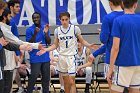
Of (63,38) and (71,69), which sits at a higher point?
(63,38)

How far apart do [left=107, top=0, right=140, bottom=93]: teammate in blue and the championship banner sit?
14.3ft

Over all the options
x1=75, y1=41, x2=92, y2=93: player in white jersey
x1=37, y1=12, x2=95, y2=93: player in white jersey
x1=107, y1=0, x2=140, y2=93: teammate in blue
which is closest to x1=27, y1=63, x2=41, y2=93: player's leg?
x1=37, y1=12, x2=95, y2=93: player in white jersey

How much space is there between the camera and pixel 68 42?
6.13 meters

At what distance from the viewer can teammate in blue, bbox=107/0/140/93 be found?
396 cm

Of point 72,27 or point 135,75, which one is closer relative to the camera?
point 135,75

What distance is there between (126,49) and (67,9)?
4.70m

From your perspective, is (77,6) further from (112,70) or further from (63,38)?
(112,70)

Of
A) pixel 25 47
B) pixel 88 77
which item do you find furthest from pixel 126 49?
pixel 88 77

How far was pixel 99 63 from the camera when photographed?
25.5 ft

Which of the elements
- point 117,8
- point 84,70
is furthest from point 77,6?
point 117,8

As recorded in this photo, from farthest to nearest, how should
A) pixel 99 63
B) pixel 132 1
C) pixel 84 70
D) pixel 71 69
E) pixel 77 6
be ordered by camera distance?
1. pixel 77 6
2. pixel 99 63
3. pixel 84 70
4. pixel 71 69
5. pixel 132 1

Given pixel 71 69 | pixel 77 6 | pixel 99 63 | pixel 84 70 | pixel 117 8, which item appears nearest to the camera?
pixel 117 8

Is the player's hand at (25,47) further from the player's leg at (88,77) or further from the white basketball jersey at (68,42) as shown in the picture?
the player's leg at (88,77)

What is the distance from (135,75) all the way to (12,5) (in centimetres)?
303
